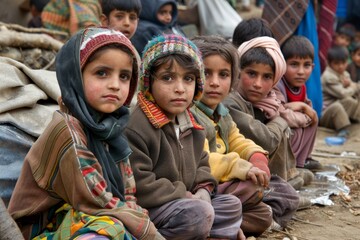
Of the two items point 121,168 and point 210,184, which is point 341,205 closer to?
point 210,184

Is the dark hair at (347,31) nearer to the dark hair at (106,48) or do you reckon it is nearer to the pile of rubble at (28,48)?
the pile of rubble at (28,48)

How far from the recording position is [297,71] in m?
5.92

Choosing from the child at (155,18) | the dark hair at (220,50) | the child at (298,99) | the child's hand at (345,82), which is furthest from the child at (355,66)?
the dark hair at (220,50)

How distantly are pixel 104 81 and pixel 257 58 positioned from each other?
2112 mm

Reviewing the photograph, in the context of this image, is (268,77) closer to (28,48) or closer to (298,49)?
(298,49)

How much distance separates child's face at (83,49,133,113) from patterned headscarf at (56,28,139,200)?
4 centimetres

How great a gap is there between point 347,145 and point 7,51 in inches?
176

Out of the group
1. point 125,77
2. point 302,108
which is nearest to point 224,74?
point 125,77

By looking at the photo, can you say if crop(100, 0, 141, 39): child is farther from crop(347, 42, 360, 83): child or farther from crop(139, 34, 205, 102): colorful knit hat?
crop(347, 42, 360, 83): child

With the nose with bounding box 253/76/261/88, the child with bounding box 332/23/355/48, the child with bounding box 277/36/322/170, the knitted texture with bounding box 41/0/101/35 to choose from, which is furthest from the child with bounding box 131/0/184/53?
the child with bounding box 332/23/355/48

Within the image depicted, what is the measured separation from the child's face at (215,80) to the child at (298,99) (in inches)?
53.1

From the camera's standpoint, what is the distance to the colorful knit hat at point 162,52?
3705 millimetres

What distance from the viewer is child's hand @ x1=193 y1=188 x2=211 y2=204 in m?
3.78

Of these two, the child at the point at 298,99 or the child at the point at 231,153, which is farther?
the child at the point at 298,99
